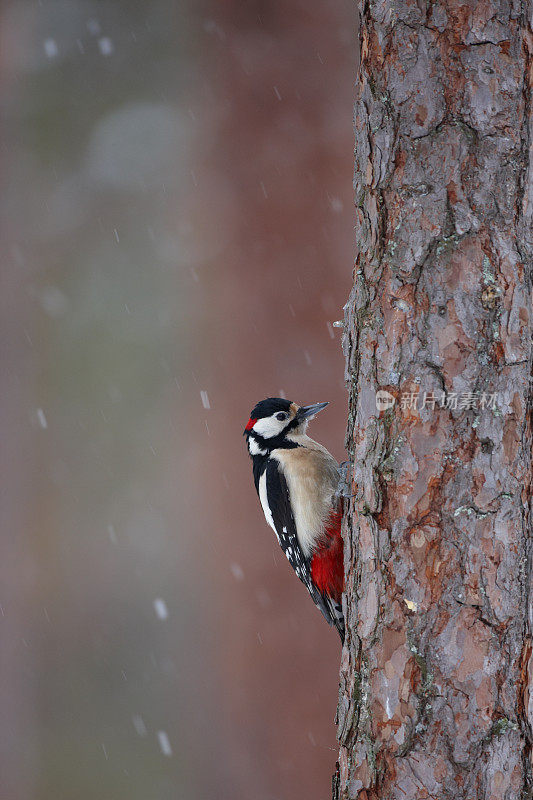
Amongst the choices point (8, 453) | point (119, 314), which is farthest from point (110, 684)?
point (119, 314)

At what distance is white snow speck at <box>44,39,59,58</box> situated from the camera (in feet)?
13.5

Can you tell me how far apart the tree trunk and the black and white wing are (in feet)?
2.70

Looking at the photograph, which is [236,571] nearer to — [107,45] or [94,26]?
[107,45]

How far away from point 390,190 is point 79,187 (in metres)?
3.09

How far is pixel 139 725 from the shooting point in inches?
157

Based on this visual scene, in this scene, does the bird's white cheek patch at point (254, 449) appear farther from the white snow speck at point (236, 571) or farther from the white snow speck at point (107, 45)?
the white snow speck at point (107, 45)

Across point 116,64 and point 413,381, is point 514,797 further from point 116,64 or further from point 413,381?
point 116,64

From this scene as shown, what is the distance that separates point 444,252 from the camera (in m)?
1.39

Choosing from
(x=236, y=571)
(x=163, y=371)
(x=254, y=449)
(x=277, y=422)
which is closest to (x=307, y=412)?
(x=277, y=422)

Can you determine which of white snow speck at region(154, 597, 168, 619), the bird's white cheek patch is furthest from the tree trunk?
white snow speck at region(154, 597, 168, 619)

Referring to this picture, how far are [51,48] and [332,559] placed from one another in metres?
3.49

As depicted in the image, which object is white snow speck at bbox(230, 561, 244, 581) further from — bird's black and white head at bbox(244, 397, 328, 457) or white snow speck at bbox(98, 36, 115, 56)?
white snow speck at bbox(98, 36, 115, 56)

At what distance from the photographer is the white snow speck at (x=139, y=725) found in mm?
3977

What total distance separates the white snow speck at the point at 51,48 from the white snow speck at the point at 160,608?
3.14 m
